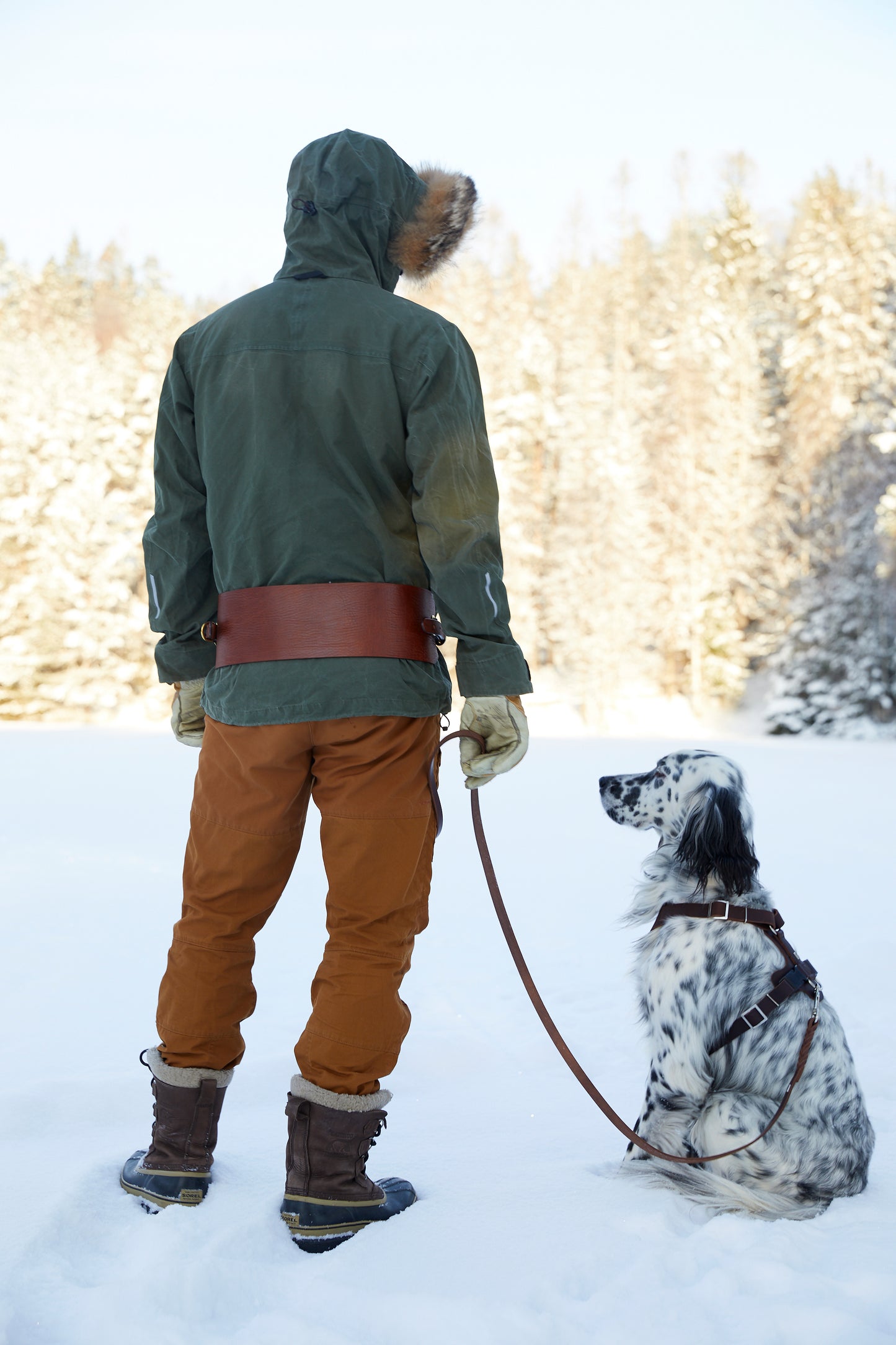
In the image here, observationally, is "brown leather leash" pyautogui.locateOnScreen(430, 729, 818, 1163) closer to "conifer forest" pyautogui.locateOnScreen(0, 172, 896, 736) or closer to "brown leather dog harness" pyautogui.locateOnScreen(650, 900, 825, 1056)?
"brown leather dog harness" pyautogui.locateOnScreen(650, 900, 825, 1056)

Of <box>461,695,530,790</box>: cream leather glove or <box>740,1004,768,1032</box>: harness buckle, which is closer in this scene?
<box>461,695,530,790</box>: cream leather glove

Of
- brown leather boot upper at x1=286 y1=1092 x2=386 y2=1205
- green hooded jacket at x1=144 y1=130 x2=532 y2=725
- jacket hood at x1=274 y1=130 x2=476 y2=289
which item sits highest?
jacket hood at x1=274 y1=130 x2=476 y2=289

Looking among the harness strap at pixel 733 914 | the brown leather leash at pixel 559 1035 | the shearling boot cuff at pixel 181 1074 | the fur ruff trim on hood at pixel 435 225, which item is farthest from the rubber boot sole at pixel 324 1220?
the fur ruff trim on hood at pixel 435 225

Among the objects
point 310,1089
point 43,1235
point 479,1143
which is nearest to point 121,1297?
point 43,1235

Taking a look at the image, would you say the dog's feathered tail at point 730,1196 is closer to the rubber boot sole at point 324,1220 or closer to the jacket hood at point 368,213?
the rubber boot sole at point 324,1220

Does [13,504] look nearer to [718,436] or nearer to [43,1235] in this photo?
[718,436]

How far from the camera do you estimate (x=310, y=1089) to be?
1941 mm

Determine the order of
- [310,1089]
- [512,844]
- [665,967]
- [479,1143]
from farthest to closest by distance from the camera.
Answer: [512,844] < [479,1143] < [665,967] < [310,1089]

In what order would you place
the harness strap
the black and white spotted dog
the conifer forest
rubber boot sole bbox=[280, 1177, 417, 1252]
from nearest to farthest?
1. rubber boot sole bbox=[280, 1177, 417, 1252]
2. the black and white spotted dog
3. the harness strap
4. the conifer forest

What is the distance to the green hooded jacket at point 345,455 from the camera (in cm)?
197

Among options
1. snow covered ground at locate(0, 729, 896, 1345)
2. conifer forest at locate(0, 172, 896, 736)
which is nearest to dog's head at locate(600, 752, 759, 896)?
snow covered ground at locate(0, 729, 896, 1345)

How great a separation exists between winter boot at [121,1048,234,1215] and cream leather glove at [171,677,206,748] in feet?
2.43

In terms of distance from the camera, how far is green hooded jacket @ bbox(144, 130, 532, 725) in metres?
1.97

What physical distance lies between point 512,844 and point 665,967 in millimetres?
4818
